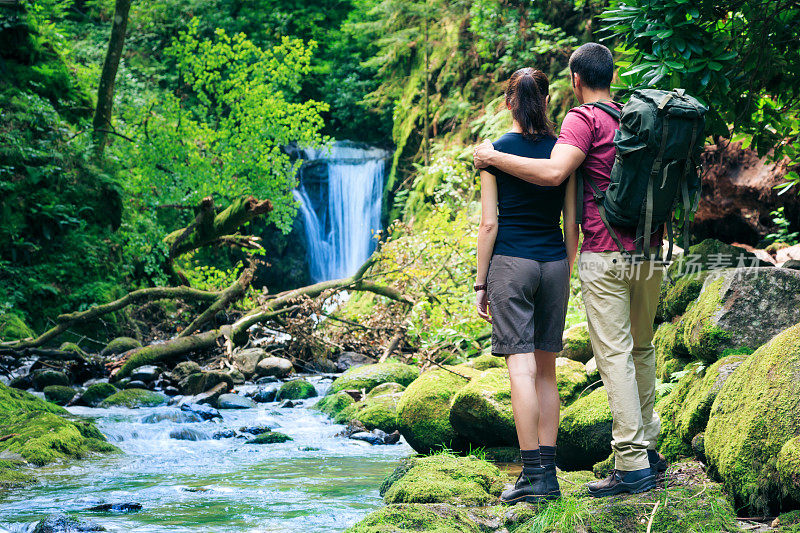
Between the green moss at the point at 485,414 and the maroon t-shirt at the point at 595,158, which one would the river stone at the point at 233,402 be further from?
the maroon t-shirt at the point at 595,158

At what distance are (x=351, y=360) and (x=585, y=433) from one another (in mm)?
9047

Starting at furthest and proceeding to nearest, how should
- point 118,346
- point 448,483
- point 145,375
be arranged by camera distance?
point 118,346 → point 145,375 → point 448,483

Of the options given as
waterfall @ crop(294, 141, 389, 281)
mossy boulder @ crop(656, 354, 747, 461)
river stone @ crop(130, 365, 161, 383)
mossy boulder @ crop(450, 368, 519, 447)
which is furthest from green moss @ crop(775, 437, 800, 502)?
waterfall @ crop(294, 141, 389, 281)

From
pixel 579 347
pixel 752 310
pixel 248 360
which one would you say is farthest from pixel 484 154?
pixel 248 360

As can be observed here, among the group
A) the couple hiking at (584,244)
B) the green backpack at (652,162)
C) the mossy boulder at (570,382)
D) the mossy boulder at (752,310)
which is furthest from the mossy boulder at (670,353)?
the green backpack at (652,162)

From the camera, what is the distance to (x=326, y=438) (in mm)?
8539

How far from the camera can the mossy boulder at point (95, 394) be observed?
1029 centimetres

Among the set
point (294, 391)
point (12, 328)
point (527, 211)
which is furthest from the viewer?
point (12, 328)

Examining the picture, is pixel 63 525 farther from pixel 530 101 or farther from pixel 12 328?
pixel 12 328

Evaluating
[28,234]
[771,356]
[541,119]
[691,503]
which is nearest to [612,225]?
[541,119]

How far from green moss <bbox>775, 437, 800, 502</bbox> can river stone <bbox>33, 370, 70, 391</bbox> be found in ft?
34.8

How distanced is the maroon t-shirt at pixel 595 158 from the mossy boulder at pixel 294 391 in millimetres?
8094

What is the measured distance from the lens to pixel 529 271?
12.1 feet

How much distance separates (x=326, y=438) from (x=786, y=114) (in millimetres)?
6072
